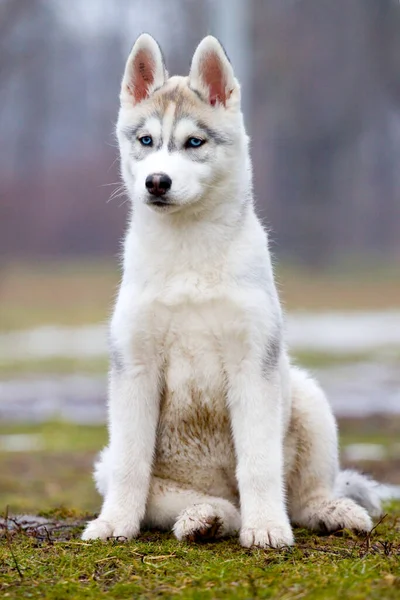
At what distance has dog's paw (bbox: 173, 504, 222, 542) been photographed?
4.95 meters

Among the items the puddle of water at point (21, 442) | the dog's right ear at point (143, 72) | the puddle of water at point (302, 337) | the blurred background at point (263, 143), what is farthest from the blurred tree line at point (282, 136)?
the dog's right ear at point (143, 72)

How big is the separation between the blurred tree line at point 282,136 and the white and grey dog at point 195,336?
23.6m

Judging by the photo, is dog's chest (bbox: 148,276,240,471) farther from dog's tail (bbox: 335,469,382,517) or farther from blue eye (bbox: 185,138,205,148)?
dog's tail (bbox: 335,469,382,517)

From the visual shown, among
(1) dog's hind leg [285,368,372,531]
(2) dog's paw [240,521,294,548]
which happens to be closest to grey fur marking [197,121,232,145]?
(1) dog's hind leg [285,368,372,531]

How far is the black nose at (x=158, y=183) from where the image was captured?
Answer: 4828 millimetres

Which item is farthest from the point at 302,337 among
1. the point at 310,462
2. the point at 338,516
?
the point at 338,516

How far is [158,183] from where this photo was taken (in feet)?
15.9

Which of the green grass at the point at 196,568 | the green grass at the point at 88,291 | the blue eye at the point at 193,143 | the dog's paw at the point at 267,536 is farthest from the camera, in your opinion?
the green grass at the point at 88,291

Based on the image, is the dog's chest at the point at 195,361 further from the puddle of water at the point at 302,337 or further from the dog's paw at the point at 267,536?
the puddle of water at the point at 302,337

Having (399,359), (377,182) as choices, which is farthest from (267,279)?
(377,182)

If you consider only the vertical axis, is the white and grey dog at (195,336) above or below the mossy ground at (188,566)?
above

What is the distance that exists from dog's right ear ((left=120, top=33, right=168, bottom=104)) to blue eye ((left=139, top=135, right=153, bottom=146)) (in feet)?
1.16

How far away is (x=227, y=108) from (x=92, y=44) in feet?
81.4

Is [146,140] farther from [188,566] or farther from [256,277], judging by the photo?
[188,566]
